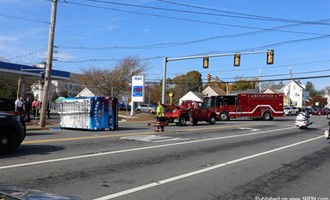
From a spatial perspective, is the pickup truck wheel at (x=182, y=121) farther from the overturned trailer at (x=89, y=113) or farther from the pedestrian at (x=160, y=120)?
the overturned trailer at (x=89, y=113)

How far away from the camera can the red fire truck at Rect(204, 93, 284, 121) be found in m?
39.9

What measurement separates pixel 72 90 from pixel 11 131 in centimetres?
10426

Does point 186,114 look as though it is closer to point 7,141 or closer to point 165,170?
point 7,141

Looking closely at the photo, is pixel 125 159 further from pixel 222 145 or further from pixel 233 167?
pixel 222 145

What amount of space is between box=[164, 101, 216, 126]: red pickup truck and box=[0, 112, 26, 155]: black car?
1680 centimetres

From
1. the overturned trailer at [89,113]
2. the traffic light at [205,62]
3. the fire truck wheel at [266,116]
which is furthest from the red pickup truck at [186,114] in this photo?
the fire truck wheel at [266,116]

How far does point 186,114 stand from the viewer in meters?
28.0

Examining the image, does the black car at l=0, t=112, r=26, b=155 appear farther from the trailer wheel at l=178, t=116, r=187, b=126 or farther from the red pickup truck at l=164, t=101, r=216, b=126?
the trailer wheel at l=178, t=116, r=187, b=126

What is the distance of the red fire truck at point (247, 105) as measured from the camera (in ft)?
131

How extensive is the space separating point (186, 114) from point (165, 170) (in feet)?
61.4

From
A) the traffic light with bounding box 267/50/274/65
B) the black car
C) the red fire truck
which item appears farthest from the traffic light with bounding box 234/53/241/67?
the black car

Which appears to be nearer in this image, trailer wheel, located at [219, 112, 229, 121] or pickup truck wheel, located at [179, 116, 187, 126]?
pickup truck wheel, located at [179, 116, 187, 126]

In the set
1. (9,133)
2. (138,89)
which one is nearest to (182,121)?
(138,89)

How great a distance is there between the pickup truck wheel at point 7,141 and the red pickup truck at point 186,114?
667 inches
